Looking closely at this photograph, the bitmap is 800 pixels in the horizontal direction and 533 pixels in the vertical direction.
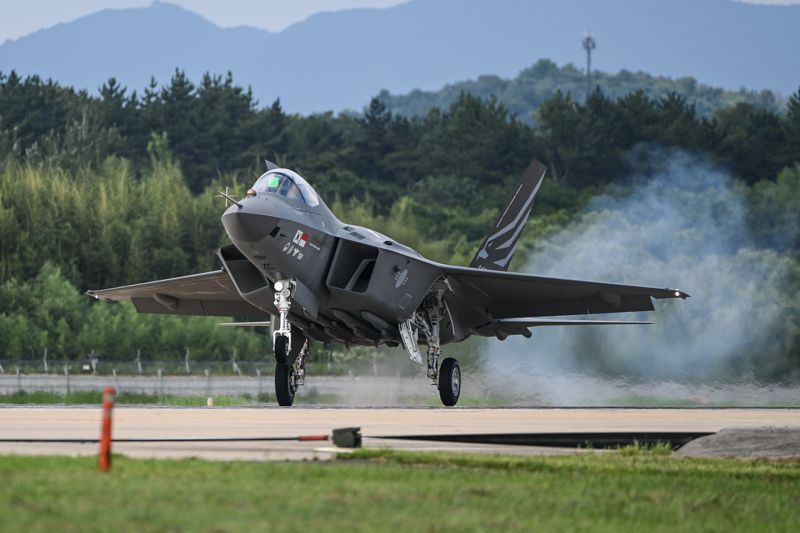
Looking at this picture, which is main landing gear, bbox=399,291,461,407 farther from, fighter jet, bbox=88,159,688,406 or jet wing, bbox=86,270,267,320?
jet wing, bbox=86,270,267,320

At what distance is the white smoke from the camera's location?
1017 inches

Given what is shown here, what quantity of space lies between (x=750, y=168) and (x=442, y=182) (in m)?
17.5

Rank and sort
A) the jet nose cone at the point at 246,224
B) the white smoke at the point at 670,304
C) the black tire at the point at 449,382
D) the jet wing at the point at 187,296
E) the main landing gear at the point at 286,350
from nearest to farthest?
1. the jet nose cone at the point at 246,224
2. the main landing gear at the point at 286,350
3. the black tire at the point at 449,382
4. the jet wing at the point at 187,296
5. the white smoke at the point at 670,304

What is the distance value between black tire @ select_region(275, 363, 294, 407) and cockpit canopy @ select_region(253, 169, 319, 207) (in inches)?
94.3

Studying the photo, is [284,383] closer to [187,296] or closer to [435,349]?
[435,349]

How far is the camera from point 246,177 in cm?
7025

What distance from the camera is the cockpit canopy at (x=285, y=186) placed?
18.2 m

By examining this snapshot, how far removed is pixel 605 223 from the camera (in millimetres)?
38969

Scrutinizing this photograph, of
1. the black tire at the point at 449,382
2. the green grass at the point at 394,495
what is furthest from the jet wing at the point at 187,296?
the green grass at the point at 394,495

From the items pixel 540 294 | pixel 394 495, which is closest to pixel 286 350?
pixel 540 294

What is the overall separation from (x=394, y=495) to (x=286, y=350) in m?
11.1

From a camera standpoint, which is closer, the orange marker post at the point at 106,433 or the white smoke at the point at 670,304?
the orange marker post at the point at 106,433

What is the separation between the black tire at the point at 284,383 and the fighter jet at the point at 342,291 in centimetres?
1

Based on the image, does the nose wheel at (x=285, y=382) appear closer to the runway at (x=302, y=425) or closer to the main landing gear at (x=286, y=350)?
the main landing gear at (x=286, y=350)
